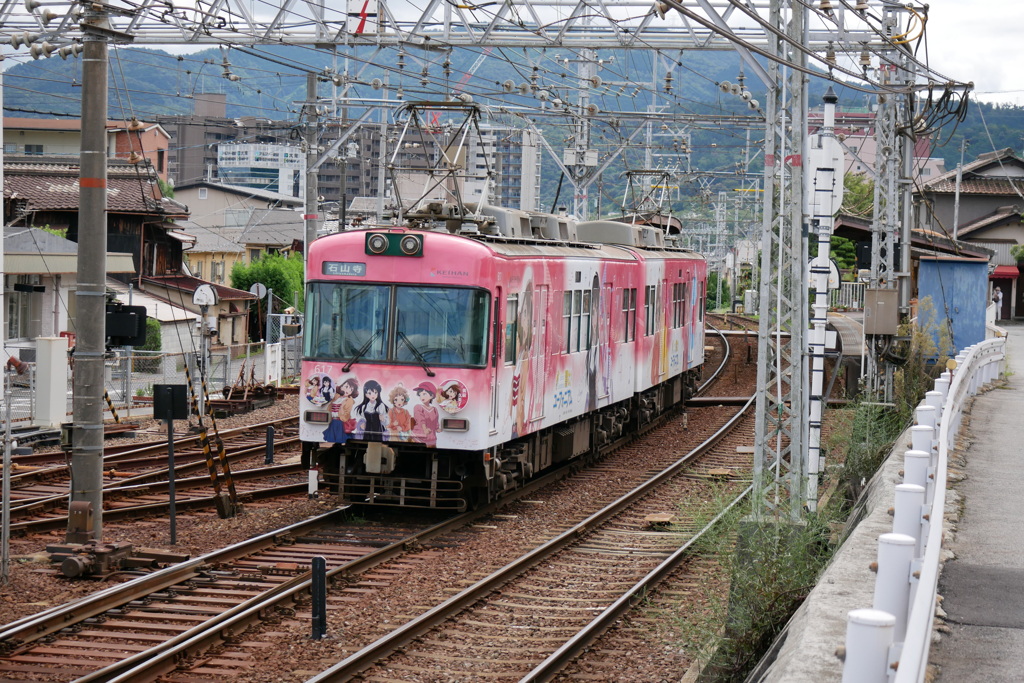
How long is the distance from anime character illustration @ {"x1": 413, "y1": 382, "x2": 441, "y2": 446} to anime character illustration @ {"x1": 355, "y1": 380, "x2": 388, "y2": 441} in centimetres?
32

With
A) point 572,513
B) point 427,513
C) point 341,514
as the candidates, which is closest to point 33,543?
point 341,514

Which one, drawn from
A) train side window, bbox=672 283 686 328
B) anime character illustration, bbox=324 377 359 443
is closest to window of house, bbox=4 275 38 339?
train side window, bbox=672 283 686 328

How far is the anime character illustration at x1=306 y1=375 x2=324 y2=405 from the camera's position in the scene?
13.3 metres

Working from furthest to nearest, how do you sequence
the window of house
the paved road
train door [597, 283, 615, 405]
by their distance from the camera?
1. the window of house
2. train door [597, 283, 615, 405]
3. the paved road

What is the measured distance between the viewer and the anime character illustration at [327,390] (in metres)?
13.3

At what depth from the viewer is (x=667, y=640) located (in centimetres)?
927

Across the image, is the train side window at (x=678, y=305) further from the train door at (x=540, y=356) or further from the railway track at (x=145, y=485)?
the train door at (x=540, y=356)

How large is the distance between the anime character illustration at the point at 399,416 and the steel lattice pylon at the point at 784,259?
11.8 ft

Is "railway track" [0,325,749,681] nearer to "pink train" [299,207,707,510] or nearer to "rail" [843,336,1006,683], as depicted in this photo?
"pink train" [299,207,707,510]

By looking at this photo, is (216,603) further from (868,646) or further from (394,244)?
(868,646)

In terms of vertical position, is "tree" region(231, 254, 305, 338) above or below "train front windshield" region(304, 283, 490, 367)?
above

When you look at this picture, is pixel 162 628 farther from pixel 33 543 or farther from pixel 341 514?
pixel 341 514

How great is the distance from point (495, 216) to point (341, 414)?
3067 mm

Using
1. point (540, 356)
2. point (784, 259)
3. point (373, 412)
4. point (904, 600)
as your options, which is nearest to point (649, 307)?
point (540, 356)
